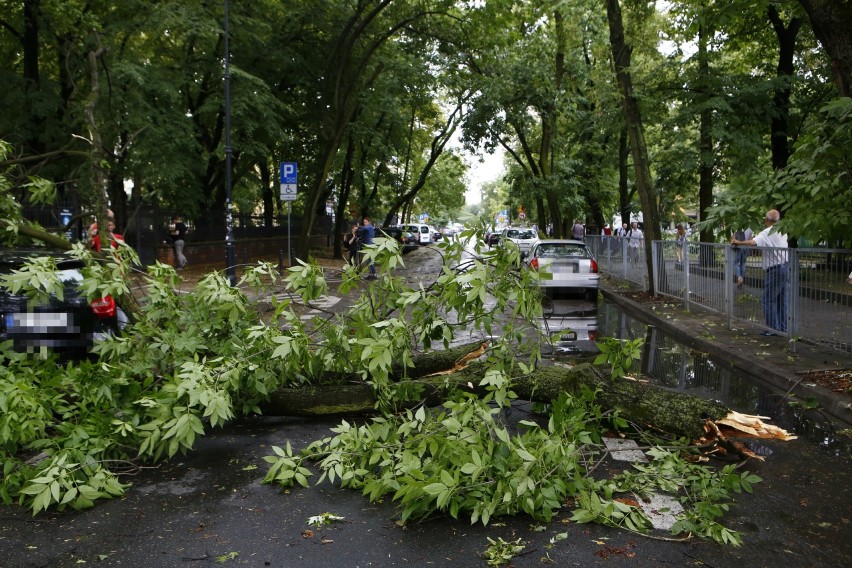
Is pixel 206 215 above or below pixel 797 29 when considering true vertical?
below

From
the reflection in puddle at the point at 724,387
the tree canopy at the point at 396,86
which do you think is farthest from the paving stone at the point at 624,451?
the tree canopy at the point at 396,86

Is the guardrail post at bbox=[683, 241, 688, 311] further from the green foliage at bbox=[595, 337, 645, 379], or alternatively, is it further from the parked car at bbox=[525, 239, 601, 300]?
the green foliage at bbox=[595, 337, 645, 379]

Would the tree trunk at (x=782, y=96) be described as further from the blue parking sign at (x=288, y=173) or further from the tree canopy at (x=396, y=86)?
the blue parking sign at (x=288, y=173)

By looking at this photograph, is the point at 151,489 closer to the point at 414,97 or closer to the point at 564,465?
the point at 564,465

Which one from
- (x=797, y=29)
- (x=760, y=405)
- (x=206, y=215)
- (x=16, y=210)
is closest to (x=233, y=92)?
(x=206, y=215)

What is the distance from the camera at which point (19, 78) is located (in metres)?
20.3

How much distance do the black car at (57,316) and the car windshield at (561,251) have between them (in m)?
12.7

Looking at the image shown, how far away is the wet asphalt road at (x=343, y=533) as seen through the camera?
3.94 metres

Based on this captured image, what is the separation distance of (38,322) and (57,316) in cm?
16

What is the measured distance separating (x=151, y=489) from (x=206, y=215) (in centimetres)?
2482

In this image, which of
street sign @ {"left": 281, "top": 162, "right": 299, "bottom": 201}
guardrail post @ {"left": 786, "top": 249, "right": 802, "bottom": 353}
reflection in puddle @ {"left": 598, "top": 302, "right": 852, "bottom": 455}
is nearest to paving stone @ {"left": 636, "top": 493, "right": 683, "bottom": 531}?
reflection in puddle @ {"left": 598, "top": 302, "right": 852, "bottom": 455}

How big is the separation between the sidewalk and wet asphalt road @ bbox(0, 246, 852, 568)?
2593 mm

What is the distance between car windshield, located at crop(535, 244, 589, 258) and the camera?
1800 cm

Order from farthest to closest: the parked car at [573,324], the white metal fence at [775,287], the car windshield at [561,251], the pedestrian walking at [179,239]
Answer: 1. the pedestrian walking at [179,239]
2. the car windshield at [561,251]
3. the parked car at [573,324]
4. the white metal fence at [775,287]
